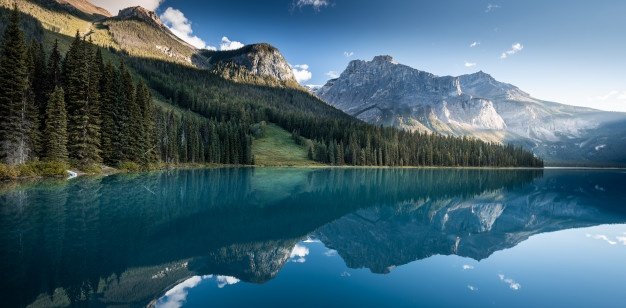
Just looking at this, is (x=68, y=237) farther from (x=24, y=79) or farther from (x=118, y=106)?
(x=118, y=106)

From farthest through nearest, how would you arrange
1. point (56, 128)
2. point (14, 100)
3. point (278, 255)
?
point (56, 128), point (14, 100), point (278, 255)

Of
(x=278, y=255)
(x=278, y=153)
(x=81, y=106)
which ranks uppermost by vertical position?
(x=81, y=106)

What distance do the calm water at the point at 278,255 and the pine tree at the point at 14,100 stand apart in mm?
14573

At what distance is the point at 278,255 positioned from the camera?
74.3 ft

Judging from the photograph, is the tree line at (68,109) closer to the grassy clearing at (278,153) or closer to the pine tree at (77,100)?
the pine tree at (77,100)

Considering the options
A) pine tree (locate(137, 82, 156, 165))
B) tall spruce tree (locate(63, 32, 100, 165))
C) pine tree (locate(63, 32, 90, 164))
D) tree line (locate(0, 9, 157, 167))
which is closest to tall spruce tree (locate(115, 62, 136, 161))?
tree line (locate(0, 9, 157, 167))

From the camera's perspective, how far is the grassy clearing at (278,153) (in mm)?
159125

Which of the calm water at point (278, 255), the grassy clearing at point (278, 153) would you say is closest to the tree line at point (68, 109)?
the calm water at point (278, 255)

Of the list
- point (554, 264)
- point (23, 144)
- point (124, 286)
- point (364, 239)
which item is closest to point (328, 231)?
point (364, 239)

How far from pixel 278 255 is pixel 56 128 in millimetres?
54685

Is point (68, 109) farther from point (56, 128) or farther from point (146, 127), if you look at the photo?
point (146, 127)

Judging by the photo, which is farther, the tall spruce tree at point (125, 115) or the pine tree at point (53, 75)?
the tall spruce tree at point (125, 115)

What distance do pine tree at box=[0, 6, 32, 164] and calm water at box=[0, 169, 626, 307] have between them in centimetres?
1457

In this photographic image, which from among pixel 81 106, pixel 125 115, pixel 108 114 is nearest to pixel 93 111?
pixel 81 106
